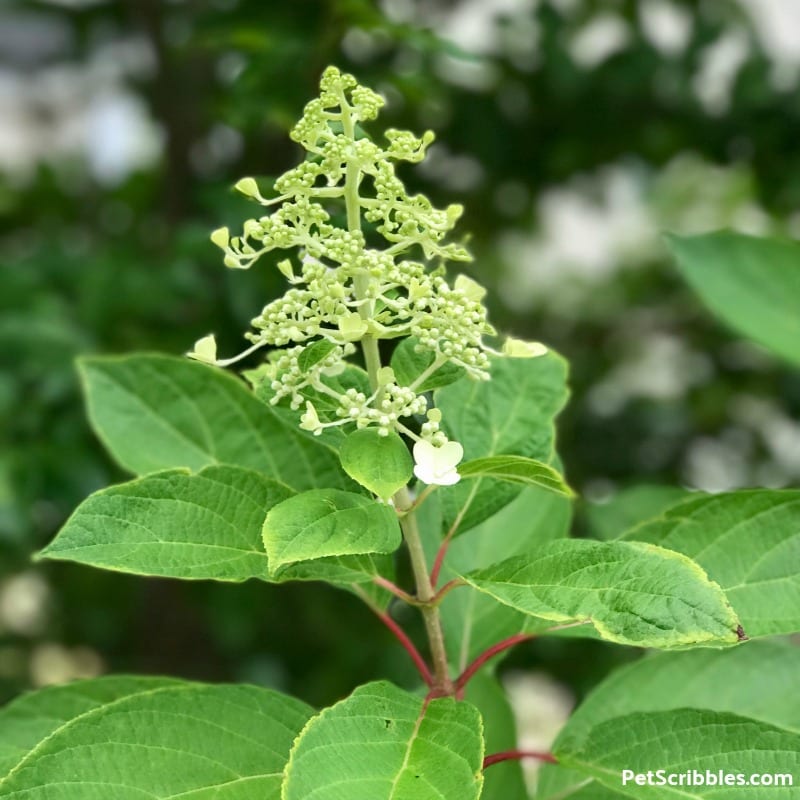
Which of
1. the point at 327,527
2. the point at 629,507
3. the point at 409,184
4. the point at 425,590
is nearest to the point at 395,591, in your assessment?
the point at 425,590

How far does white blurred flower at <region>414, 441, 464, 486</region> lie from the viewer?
58 cm

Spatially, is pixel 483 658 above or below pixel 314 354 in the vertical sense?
below

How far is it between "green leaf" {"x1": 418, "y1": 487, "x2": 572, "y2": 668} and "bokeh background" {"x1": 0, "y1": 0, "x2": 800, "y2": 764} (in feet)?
0.89

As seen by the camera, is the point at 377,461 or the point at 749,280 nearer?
the point at 377,461

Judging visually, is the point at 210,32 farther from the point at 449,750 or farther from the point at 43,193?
the point at 449,750

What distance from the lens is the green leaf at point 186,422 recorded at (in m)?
0.77

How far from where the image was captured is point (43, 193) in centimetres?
212

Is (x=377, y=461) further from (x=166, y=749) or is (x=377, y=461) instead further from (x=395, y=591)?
(x=166, y=749)

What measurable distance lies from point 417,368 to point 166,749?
11.9 inches

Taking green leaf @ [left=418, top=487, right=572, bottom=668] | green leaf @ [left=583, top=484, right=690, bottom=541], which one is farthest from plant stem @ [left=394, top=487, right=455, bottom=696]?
green leaf @ [left=583, top=484, right=690, bottom=541]

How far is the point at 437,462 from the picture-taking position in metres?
0.58

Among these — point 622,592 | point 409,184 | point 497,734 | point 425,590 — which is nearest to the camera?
point 622,592

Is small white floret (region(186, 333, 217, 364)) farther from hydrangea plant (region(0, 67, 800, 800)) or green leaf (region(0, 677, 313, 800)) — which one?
green leaf (region(0, 677, 313, 800))

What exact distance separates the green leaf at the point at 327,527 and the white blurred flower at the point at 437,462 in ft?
0.13
